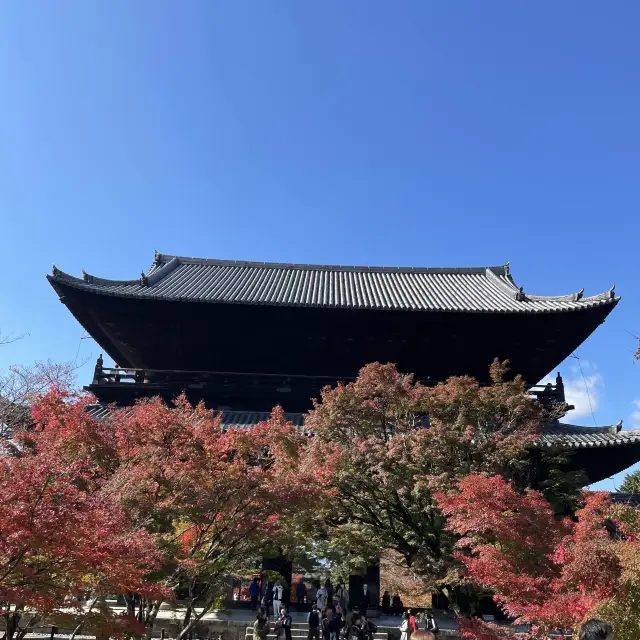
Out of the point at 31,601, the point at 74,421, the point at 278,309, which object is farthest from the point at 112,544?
the point at 278,309

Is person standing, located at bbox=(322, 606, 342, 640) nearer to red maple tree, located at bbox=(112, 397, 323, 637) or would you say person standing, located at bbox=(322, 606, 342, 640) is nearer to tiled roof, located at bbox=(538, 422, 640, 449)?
red maple tree, located at bbox=(112, 397, 323, 637)

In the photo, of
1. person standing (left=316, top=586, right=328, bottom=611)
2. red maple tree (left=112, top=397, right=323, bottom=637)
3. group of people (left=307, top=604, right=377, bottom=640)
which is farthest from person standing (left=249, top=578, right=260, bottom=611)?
red maple tree (left=112, top=397, right=323, bottom=637)

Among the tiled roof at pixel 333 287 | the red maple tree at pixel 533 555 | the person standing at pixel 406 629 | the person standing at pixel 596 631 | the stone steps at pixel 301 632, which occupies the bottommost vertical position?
the stone steps at pixel 301 632

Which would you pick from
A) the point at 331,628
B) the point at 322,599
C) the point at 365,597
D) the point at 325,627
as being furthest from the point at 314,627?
the point at 365,597

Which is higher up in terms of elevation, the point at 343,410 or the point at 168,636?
the point at 343,410

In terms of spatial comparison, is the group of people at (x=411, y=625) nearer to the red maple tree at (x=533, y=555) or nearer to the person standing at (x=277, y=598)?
the red maple tree at (x=533, y=555)

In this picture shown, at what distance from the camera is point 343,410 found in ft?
36.4

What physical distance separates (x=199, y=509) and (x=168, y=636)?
5855mm

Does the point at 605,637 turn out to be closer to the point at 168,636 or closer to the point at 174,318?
the point at 168,636

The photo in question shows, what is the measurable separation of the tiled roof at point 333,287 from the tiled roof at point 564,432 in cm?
344

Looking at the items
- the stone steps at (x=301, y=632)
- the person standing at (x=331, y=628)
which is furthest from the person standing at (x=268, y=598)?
the person standing at (x=331, y=628)

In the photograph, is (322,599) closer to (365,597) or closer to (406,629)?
(365,597)

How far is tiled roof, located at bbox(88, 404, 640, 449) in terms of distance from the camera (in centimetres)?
1347

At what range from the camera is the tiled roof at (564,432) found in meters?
13.5
